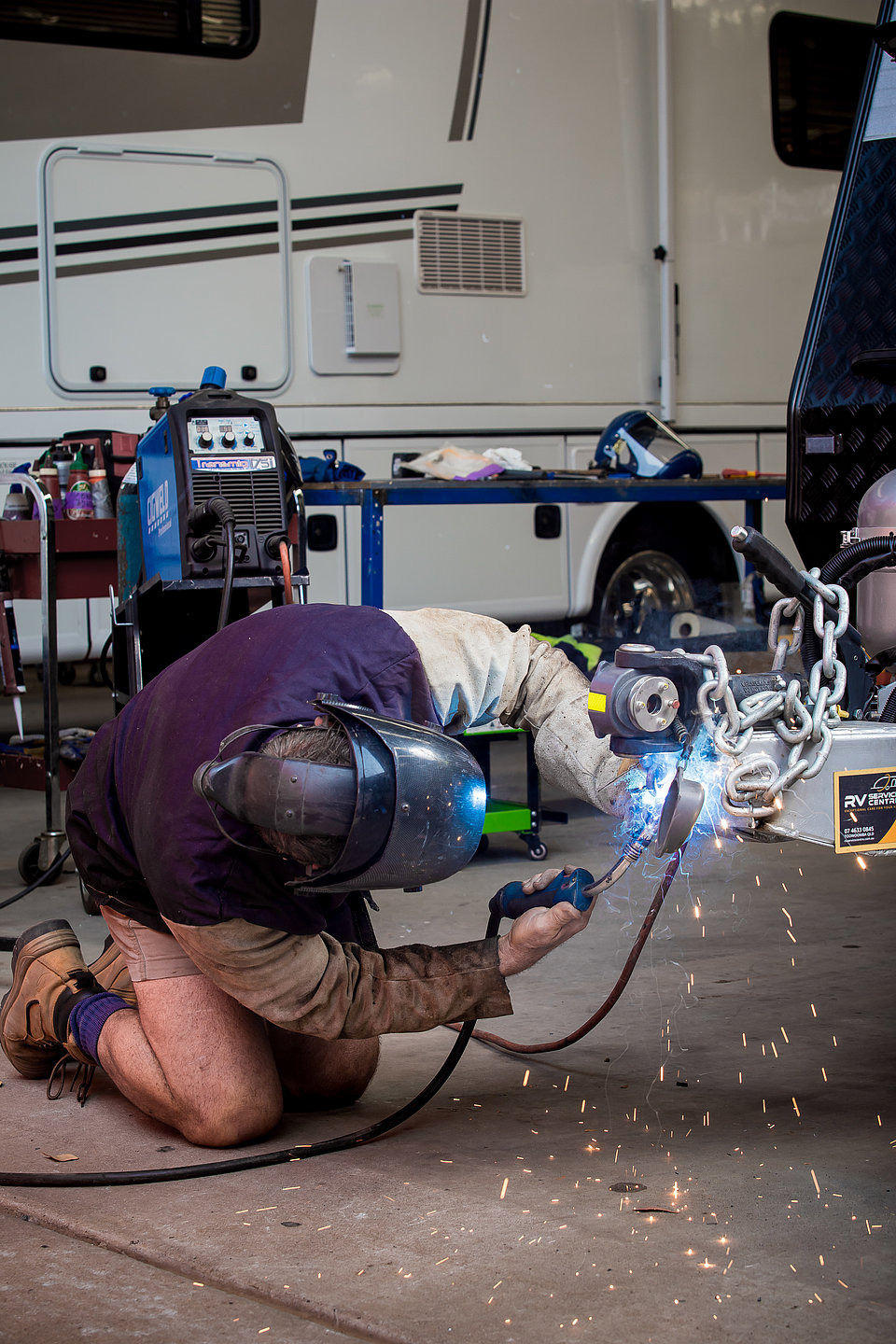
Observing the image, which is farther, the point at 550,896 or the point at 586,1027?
the point at 586,1027

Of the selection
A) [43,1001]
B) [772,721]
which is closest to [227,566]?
[43,1001]

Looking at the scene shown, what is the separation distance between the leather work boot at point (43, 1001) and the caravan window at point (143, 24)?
4195 mm

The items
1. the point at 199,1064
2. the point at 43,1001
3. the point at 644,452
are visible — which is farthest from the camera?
the point at 644,452

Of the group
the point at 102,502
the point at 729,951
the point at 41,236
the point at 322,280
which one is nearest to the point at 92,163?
the point at 41,236

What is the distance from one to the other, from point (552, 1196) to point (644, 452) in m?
4.63

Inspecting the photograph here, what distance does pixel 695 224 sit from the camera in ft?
23.3

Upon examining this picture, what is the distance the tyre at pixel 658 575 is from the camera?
7.18 meters

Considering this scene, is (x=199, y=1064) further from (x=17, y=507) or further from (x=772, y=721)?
(x=17, y=507)

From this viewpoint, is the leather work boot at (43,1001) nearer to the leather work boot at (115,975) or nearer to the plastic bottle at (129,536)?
the leather work boot at (115,975)

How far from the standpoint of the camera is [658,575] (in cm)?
742

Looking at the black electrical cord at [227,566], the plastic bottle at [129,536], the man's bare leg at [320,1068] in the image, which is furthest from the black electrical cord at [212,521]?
the man's bare leg at [320,1068]

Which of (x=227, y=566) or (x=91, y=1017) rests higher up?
(x=227, y=566)

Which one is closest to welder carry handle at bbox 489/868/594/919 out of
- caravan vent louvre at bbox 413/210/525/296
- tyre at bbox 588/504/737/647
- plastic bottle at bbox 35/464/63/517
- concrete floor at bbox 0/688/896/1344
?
concrete floor at bbox 0/688/896/1344

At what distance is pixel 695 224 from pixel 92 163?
303 centimetres
